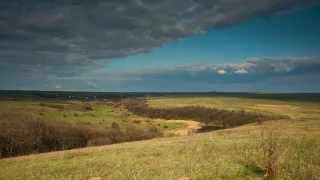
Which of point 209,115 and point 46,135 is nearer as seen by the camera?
point 46,135

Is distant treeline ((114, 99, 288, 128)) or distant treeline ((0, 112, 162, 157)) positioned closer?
distant treeline ((0, 112, 162, 157))

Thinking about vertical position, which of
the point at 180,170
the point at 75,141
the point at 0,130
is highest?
the point at 180,170

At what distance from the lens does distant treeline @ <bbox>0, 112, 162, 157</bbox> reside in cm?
6206

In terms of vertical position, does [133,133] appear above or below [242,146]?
below

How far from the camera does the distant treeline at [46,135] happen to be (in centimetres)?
6206

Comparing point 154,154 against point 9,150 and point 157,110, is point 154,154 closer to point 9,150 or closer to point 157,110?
point 9,150

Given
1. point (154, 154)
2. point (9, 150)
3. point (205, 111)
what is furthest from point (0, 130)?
point (205, 111)

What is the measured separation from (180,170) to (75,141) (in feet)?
220

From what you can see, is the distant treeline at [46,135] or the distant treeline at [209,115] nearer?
the distant treeline at [46,135]

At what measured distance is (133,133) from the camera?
85.6m

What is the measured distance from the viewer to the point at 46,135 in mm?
75062

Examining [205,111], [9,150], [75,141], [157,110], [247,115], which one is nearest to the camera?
[9,150]

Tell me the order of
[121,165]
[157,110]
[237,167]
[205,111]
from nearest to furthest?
A: [237,167] < [121,165] < [205,111] < [157,110]

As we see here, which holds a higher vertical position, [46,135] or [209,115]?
[209,115]
